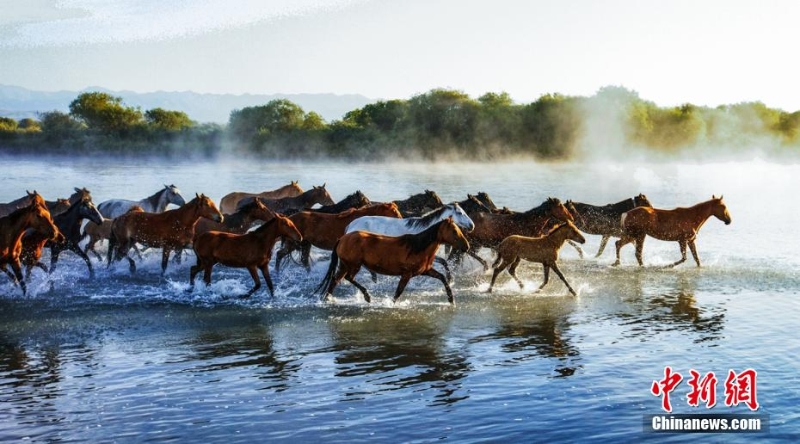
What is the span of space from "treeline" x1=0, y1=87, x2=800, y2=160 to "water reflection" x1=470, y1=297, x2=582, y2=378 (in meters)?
43.7

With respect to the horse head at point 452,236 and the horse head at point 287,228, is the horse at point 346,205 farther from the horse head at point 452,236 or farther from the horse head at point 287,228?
the horse head at point 452,236

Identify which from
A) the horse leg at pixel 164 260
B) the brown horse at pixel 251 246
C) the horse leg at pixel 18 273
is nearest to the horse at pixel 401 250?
the brown horse at pixel 251 246

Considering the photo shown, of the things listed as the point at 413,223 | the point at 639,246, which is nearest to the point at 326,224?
the point at 413,223

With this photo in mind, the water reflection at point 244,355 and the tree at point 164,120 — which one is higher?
the tree at point 164,120

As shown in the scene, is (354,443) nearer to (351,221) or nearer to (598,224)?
(351,221)

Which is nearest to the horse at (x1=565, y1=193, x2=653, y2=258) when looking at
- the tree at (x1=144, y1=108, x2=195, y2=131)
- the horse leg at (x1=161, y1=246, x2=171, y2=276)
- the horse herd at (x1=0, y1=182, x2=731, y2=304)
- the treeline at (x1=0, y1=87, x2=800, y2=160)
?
the horse herd at (x1=0, y1=182, x2=731, y2=304)

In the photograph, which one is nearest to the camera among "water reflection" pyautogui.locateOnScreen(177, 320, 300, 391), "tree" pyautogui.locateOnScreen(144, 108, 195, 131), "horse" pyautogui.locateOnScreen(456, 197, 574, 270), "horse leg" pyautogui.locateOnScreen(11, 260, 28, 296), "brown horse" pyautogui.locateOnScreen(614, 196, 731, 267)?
"water reflection" pyautogui.locateOnScreen(177, 320, 300, 391)

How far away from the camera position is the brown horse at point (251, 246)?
12164 millimetres

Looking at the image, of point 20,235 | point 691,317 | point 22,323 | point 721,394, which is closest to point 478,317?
point 691,317

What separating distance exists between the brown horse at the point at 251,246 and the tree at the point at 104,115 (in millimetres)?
51509

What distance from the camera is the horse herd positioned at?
39.0 feet

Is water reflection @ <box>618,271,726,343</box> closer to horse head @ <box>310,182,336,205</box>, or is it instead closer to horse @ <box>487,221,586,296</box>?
horse @ <box>487,221,586,296</box>

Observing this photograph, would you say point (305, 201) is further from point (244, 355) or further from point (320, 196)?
point (244, 355)

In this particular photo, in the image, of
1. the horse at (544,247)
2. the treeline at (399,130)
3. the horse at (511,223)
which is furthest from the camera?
the treeline at (399,130)
